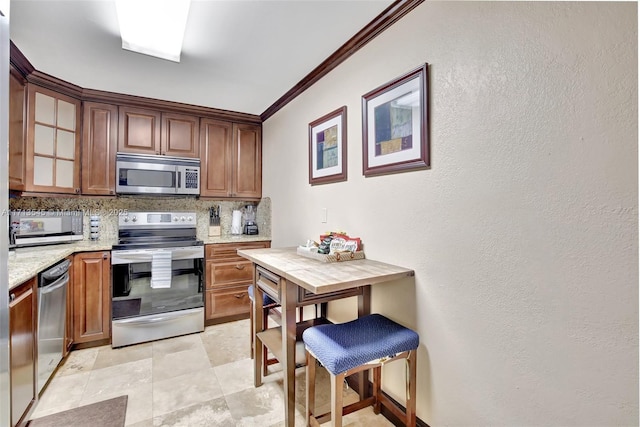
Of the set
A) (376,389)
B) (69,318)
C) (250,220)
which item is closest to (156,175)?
(250,220)

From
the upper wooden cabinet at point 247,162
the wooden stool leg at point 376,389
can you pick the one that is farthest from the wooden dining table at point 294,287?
the upper wooden cabinet at point 247,162

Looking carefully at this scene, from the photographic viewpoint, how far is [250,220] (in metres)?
3.82

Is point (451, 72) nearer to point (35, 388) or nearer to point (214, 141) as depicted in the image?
point (214, 141)

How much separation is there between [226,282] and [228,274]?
0.09 metres

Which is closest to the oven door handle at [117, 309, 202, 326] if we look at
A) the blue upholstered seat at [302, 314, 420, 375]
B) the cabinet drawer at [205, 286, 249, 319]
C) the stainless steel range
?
the stainless steel range

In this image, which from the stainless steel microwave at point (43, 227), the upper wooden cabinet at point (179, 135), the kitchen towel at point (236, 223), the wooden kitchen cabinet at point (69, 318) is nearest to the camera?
the stainless steel microwave at point (43, 227)

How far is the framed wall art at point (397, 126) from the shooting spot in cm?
152

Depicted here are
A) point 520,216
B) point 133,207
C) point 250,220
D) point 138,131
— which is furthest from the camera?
point 250,220

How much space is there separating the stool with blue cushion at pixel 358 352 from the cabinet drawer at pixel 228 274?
1812mm

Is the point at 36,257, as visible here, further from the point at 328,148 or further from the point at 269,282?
the point at 328,148

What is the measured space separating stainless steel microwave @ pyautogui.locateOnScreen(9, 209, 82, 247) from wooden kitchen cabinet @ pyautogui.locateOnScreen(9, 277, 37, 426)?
914 millimetres

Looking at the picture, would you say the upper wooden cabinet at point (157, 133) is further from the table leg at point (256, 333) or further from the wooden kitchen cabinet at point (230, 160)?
the table leg at point (256, 333)

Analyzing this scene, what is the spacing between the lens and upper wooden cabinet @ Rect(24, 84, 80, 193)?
238 cm

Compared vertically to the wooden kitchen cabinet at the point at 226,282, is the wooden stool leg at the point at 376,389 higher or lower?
lower
